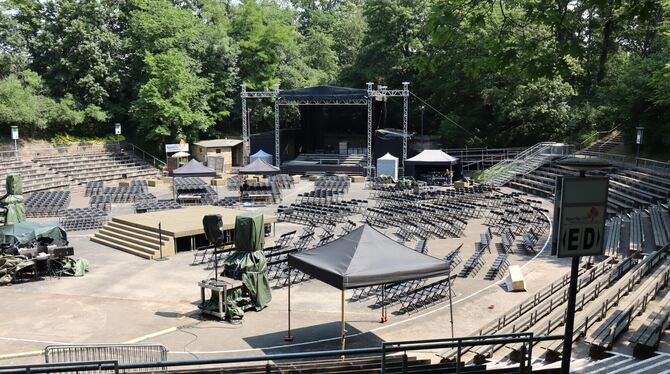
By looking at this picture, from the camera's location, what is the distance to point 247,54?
52250 millimetres

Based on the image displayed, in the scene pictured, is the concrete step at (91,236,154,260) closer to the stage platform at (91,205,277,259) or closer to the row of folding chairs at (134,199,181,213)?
the stage platform at (91,205,277,259)

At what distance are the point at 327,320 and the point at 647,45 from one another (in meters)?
42.0

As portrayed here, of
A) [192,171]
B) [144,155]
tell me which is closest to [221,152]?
[144,155]

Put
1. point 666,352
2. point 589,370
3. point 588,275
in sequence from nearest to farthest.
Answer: point 589,370
point 666,352
point 588,275

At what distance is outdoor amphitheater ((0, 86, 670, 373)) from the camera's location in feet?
26.0

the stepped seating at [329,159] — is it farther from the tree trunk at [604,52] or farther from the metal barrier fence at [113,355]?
the metal barrier fence at [113,355]

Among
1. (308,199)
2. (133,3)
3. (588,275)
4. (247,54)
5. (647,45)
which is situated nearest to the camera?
(588,275)

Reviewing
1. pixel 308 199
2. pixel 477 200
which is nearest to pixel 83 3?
pixel 308 199

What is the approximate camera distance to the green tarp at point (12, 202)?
18.5 m

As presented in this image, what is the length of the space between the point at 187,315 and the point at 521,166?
28656 mm

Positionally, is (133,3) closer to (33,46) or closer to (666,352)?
(33,46)

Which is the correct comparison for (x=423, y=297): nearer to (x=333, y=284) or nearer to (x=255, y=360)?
(x=333, y=284)

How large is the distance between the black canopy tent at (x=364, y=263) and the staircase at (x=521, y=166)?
2617 cm

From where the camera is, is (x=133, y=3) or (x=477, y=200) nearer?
(x=477, y=200)
